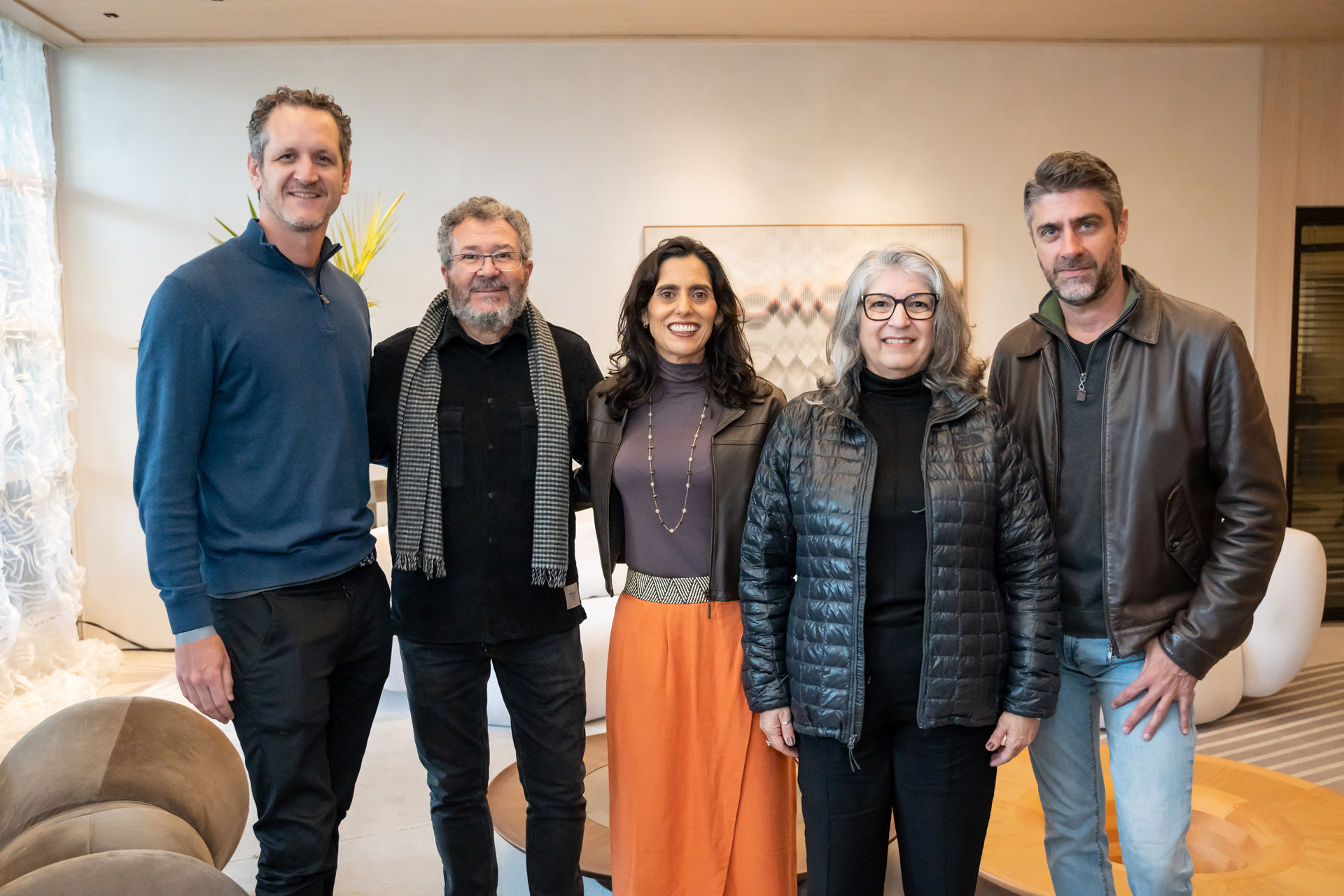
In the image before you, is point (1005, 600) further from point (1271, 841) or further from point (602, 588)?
point (602, 588)

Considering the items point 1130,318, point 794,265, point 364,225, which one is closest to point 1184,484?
point 1130,318

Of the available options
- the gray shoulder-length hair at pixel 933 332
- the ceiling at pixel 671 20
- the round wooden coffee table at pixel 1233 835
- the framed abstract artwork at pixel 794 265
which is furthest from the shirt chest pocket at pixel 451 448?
the framed abstract artwork at pixel 794 265

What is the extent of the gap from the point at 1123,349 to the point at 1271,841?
157 cm

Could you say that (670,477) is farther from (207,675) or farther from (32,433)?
(32,433)

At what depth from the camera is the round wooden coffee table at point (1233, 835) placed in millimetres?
2182

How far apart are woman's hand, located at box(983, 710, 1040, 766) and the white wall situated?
13.1 feet

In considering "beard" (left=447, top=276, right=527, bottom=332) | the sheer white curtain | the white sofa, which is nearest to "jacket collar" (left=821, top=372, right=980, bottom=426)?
"beard" (left=447, top=276, right=527, bottom=332)

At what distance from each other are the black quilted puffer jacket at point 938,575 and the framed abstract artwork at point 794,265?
359 cm

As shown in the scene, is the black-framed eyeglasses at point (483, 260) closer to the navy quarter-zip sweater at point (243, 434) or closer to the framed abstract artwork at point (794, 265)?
the navy quarter-zip sweater at point (243, 434)

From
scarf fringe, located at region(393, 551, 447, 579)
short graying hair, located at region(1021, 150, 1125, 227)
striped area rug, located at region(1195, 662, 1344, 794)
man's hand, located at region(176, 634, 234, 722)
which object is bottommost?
striped area rug, located at region(1195, 662, 1344, 794)

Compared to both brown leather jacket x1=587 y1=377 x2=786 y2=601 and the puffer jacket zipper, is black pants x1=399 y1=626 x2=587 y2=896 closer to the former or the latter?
brown leather jacket x1=587 y1=377 x2=786 y2=601

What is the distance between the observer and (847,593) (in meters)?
1.63

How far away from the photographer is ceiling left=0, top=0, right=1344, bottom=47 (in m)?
4.54

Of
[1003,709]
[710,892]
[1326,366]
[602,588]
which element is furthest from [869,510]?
[1326,366]
